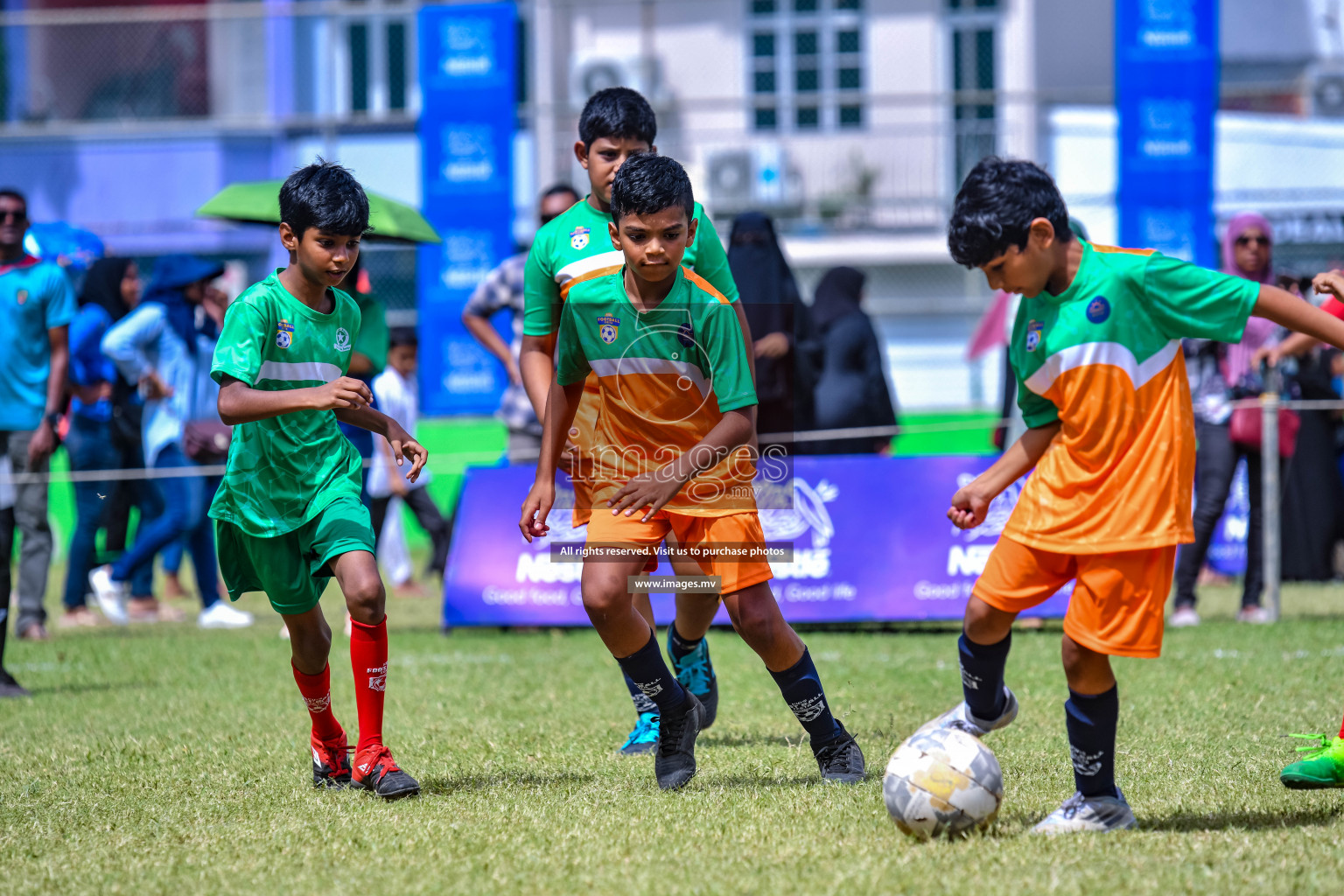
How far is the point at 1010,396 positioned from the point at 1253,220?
1744 millimetres

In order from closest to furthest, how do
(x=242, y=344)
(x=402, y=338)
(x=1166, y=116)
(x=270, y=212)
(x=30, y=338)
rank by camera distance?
(x=242, y=344), (x=30, y=338), (x=270, y=212), (x=402, y=338), (x=1166, y=116)

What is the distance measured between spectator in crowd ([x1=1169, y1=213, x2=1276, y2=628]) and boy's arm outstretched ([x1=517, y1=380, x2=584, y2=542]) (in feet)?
16.7

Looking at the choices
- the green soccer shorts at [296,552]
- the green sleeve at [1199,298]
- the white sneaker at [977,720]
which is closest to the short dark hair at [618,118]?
the green soccer shorts at [296,552]

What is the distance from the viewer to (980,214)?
12.0 ft

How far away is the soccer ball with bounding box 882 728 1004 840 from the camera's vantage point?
11.9ft

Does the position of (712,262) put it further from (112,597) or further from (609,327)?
(112,597)

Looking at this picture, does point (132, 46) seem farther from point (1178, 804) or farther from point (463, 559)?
point (1178, 804)

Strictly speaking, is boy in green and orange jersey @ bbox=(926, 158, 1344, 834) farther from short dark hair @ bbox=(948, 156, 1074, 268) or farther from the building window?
the building window

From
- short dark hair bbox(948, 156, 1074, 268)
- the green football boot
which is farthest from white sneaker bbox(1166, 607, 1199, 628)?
short dark hair bbox(948, 156, 1074, 268)

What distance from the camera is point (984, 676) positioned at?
4.00m

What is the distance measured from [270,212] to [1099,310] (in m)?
5.76

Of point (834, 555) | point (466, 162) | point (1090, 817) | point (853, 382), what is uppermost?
point (466, 162)

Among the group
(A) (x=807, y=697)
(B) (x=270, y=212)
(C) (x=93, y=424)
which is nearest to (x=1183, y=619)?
(A) (x=807, y=697)

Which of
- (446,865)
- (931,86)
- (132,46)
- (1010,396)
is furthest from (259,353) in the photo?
(931,86)
